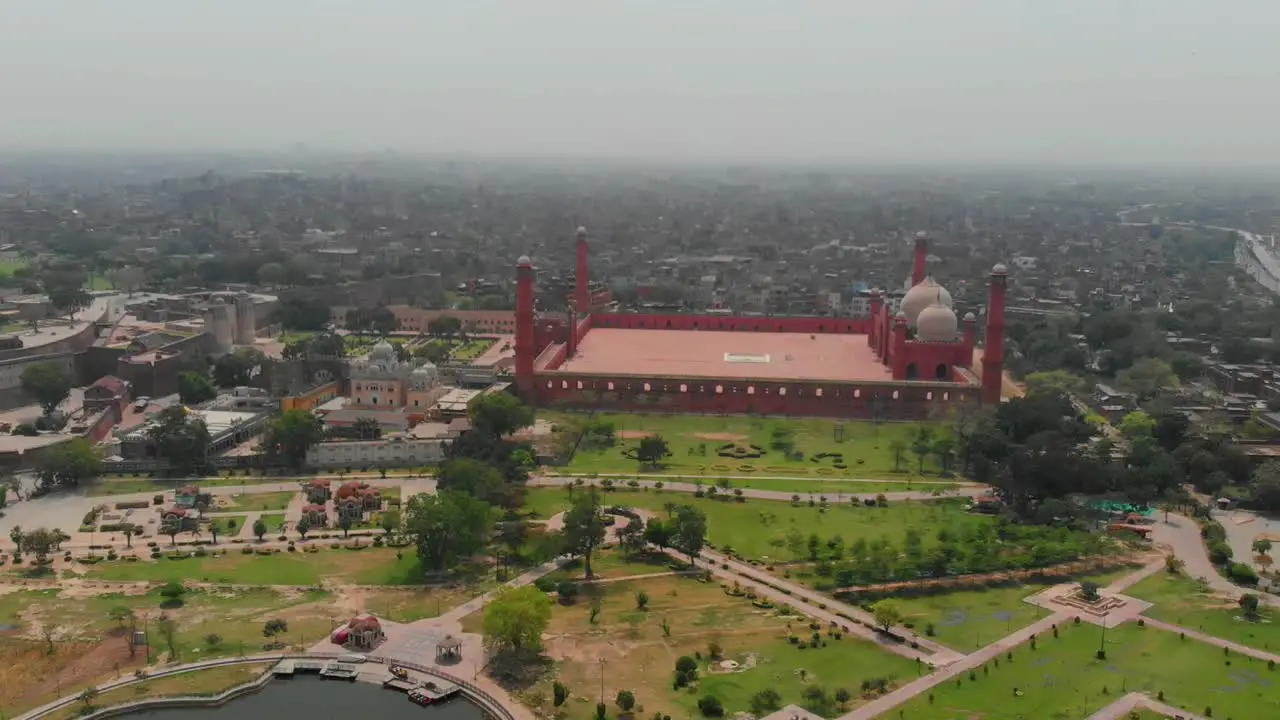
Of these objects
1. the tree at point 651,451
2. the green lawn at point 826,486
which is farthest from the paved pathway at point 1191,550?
the tree at point 651,451

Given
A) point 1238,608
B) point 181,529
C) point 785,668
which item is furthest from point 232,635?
point 1238,608

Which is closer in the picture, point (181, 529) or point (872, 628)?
point (872, 628)

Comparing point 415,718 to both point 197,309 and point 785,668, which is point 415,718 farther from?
point 197,309

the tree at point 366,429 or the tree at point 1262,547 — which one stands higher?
the tree at point 1262,547

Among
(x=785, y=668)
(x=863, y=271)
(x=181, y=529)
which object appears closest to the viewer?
(x=785, y=668)

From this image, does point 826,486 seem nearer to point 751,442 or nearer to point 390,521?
point 751,442

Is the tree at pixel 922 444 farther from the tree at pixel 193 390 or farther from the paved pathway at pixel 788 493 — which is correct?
the tree at pixel 193 390
